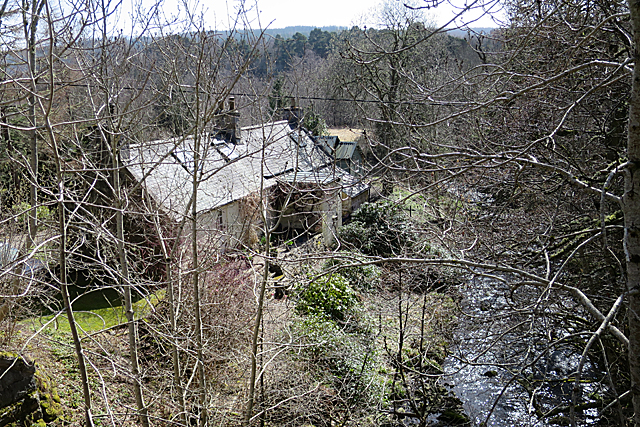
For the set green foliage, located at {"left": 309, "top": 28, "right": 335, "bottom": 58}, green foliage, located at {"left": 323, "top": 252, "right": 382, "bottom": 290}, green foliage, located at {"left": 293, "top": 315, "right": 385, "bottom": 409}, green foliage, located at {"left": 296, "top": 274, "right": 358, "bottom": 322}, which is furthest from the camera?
green foliage, located at {"left": 309, "top": 28, "right": 335, "bottom": 58}

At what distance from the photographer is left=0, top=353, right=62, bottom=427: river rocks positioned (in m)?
6.43

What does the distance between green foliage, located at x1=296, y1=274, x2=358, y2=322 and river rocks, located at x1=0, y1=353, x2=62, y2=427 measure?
4.86m

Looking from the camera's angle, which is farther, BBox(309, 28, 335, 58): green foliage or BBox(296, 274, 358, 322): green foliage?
BBox(309, 28, 335, 58): green foliage

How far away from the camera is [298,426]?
7645 mm

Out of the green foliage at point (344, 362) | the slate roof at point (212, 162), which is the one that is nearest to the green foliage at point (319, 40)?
the slate roof at point (212, 162)

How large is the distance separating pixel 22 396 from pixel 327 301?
5.78 m

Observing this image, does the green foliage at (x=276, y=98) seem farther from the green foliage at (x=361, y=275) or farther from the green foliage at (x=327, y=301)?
the green foliage at (x=361, y=275)

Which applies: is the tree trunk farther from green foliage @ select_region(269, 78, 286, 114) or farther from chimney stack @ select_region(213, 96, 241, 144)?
green foliage @ select_region(269, 78, 286, 114)

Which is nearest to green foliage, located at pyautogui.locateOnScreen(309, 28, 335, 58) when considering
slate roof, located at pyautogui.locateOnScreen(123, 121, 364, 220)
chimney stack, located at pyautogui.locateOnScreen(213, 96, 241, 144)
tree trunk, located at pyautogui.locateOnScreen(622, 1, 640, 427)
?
chimney stack, located at pyautogui.locateOnScreen(213, 96, 241, 144)

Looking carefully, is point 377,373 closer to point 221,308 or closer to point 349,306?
point 349,306

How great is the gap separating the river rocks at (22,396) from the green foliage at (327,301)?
486 cm

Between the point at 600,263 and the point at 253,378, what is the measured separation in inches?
183

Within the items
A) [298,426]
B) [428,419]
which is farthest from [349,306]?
[298,426]

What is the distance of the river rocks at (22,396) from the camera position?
6.43 m
